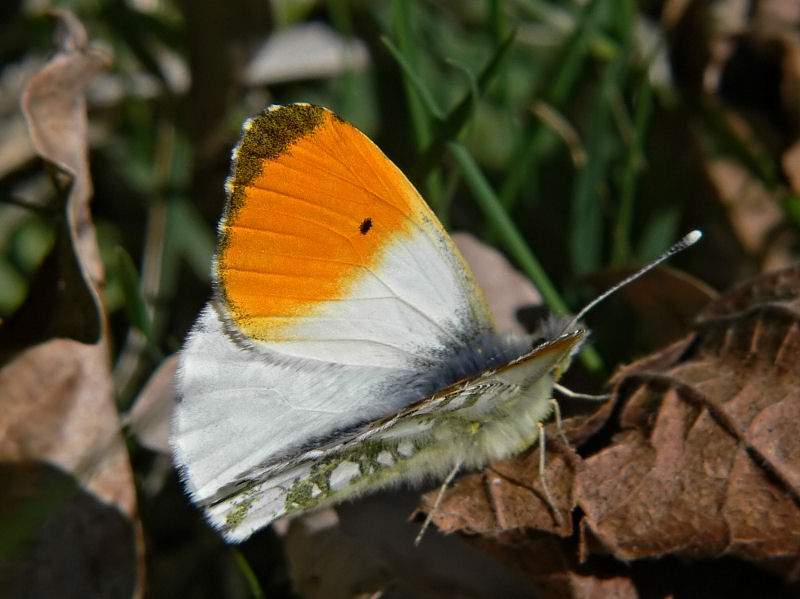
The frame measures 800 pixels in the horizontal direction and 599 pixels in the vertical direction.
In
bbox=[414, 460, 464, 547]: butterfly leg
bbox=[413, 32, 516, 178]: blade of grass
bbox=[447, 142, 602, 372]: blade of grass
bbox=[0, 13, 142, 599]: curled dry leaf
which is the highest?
bbox=[413, 32, 516, 178]: blade of grass

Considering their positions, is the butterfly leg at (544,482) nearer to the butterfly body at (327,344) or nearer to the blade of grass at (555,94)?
the butterfly body at (327,344)

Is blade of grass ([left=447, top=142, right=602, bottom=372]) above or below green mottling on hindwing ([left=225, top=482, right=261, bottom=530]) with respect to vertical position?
above

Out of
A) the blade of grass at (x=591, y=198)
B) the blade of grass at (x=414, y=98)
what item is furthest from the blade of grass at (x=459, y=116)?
the blade of grass at (x=591, y=198)

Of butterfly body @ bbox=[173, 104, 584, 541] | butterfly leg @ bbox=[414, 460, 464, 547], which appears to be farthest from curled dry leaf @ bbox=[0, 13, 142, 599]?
butterfly leg @ bbox=[414, 460, 464, 547]

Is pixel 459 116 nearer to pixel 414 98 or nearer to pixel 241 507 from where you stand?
pixel 414 98

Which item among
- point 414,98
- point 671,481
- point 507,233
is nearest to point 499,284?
point 507,233

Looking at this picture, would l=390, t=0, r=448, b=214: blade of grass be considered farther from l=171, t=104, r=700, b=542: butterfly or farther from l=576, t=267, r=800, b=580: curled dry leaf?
l=576, t=267, r=800, b=580: curled dry leaf
